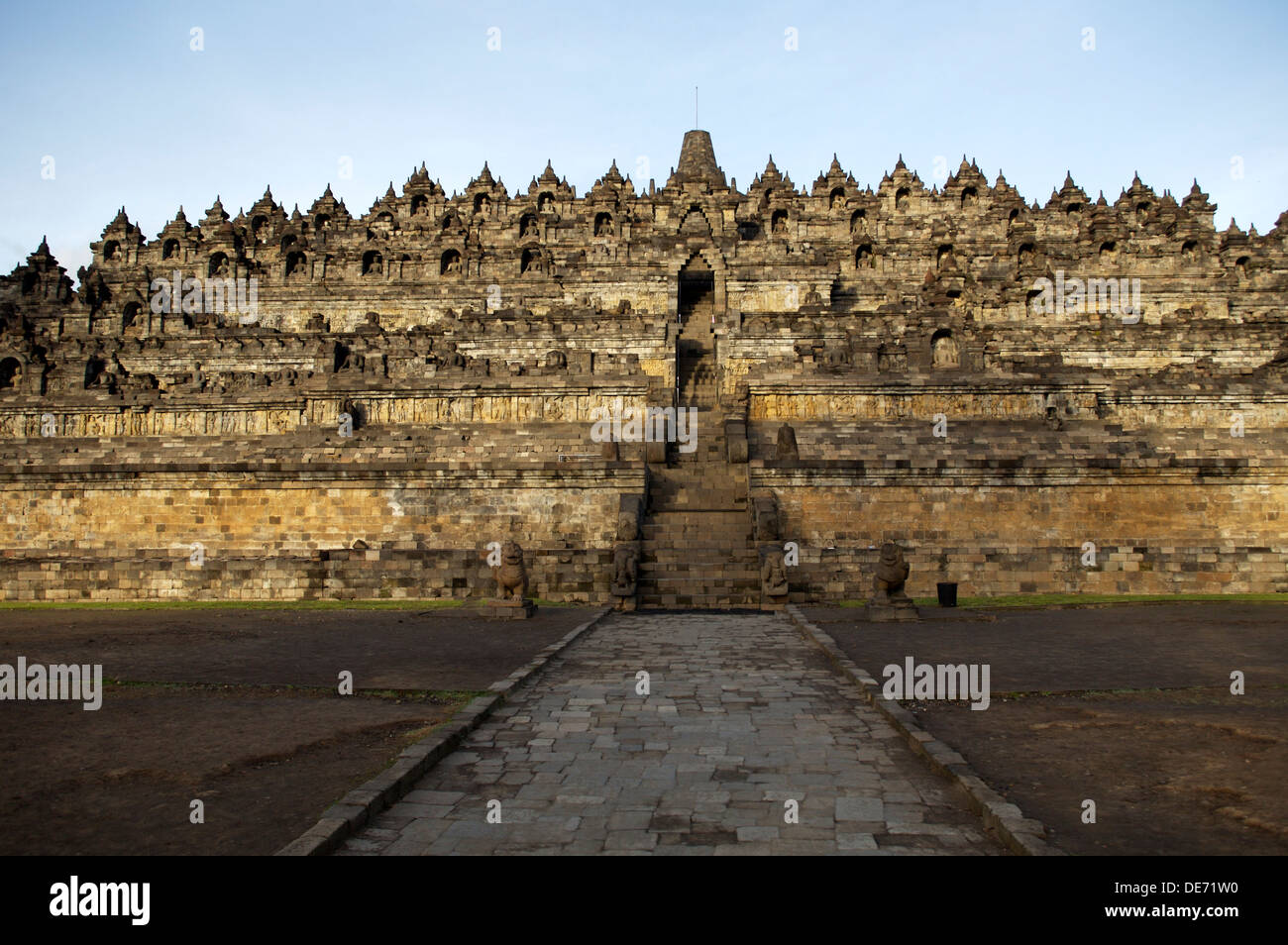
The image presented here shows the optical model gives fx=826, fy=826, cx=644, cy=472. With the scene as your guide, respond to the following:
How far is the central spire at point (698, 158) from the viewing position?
5669 centimetres

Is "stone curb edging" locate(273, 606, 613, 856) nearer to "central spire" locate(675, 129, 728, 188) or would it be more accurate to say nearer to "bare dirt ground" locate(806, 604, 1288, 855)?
"bare dirt ground" locate(806, 604, 1288, 855)

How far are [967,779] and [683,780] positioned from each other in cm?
209

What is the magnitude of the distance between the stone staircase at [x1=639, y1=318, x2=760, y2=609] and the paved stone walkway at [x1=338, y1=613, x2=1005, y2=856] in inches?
289

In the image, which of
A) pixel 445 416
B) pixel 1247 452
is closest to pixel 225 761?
pixel 445 416

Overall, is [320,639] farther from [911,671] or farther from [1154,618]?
[1154,618]

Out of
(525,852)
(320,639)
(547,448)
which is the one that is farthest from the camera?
(547,448)

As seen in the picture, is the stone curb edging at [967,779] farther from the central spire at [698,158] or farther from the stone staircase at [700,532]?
the central spire at [698,158]

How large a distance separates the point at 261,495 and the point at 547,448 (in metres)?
7.98

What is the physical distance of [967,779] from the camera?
602cm

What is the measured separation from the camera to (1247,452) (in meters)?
23.5

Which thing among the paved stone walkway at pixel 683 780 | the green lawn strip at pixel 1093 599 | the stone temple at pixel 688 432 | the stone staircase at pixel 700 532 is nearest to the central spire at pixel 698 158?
the stone temple at pixel 688 432

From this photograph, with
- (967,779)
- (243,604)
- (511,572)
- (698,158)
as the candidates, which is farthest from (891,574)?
(698,158)

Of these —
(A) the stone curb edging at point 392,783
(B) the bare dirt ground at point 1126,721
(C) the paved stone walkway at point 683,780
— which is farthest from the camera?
(B) the bare dirt ground at point 1126,721

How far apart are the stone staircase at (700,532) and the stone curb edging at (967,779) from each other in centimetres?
759
